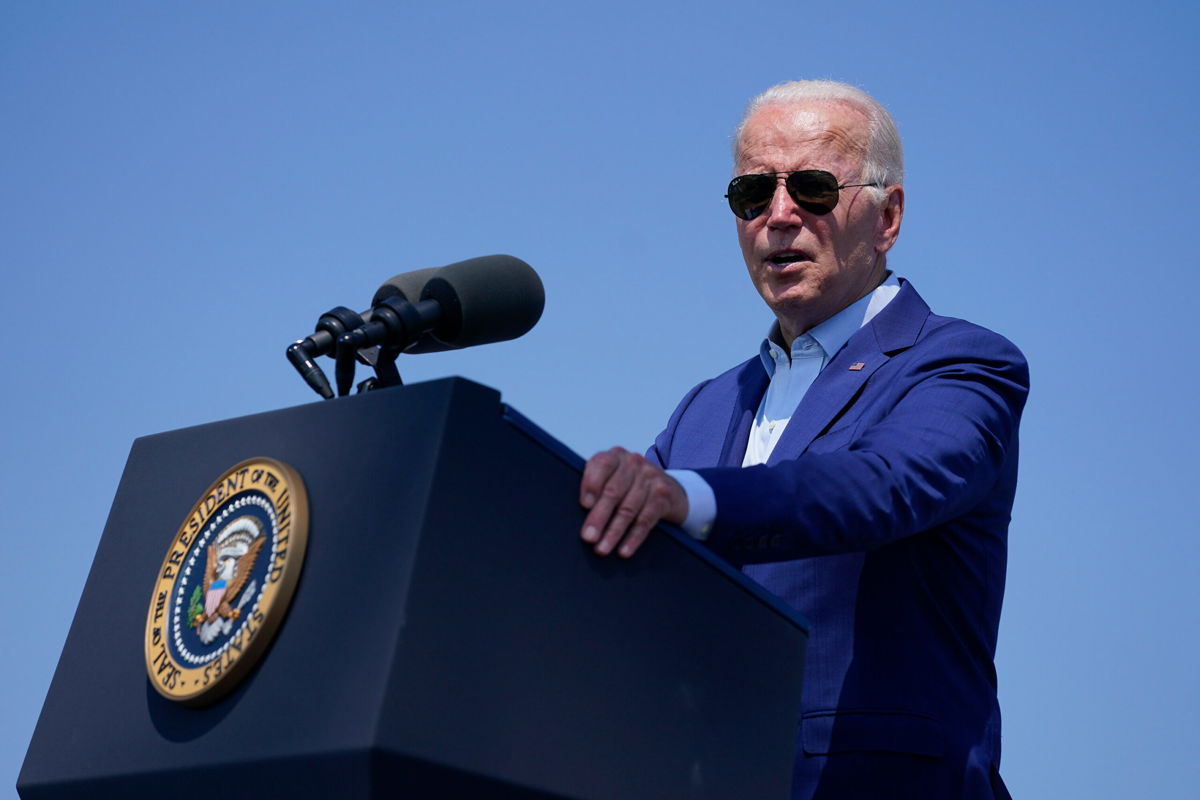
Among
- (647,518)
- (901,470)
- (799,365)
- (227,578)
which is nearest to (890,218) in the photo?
(799,365)

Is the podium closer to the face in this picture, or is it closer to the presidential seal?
the presidential seal

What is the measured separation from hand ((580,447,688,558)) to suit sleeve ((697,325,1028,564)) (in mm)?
198

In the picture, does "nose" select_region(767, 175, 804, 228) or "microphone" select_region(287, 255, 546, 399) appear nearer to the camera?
"microphone" select_region(287, 255, 546, 399)

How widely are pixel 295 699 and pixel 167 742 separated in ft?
0.87

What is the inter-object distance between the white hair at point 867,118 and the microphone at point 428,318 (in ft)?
4.01

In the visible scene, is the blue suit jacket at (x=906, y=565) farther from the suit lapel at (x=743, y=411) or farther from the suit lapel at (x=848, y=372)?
the suit lapel at (x=743, y=411)

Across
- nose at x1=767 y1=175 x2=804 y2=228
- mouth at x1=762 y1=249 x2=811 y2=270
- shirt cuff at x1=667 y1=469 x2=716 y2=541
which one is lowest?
shirt cuff at x1=667 y1=469 x2=716 y2=541

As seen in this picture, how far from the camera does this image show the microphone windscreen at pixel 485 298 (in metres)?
2.27

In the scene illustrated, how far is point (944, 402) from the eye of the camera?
255cm

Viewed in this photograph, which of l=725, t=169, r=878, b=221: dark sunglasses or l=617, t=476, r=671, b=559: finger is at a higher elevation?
l=725, t=169, r=878, b=221: dark sunglasses

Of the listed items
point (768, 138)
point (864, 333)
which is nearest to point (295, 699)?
point (864, 333)

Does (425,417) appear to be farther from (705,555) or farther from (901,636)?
(901,636)

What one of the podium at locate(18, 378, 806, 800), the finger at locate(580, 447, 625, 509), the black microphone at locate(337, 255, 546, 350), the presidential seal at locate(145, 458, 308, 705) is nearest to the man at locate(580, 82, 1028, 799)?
the finger at locate(580, 447, 625, 509)

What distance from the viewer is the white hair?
3.40m
